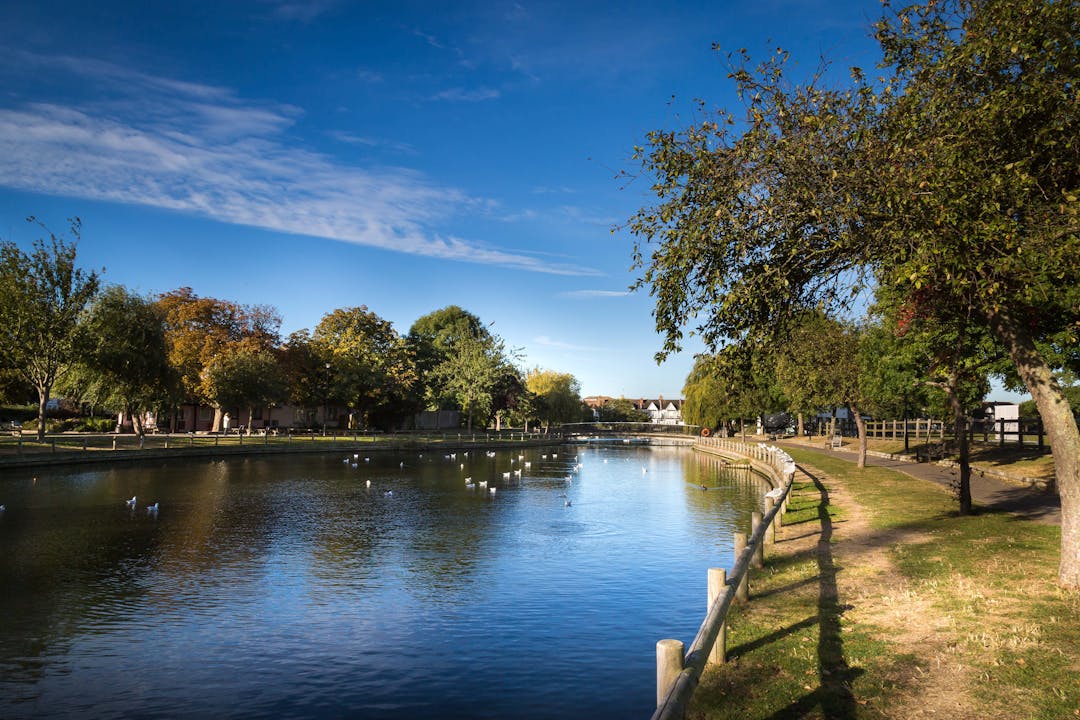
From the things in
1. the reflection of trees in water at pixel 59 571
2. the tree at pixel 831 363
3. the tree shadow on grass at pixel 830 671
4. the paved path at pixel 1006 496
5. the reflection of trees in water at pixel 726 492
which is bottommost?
the reflection of trees in water at pixel 59 571

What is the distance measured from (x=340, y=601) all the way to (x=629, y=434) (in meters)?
104

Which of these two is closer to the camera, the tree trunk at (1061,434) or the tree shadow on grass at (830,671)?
the tree shadow on grass at (830,671)

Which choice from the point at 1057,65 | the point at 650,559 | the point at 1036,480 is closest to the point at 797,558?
the point at 650,559

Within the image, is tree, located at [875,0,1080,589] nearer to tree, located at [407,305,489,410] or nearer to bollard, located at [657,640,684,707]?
bollard, located at [657,640,684,707]

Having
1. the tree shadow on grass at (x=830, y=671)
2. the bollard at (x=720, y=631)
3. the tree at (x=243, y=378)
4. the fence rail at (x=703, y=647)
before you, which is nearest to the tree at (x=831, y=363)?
the fence rail at (x=703, y=647)

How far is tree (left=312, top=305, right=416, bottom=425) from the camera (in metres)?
71.5

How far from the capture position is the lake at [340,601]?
34.2ft

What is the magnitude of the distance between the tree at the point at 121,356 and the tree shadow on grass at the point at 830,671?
46356 mm

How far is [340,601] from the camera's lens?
15.2 meters

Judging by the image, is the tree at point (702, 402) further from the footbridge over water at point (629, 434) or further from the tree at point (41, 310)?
the tree at point (41, 310)

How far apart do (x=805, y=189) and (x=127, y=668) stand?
514 inches

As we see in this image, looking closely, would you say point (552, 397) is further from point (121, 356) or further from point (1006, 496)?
point (1006, 496)

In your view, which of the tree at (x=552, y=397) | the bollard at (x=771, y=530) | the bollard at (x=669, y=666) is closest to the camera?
the bollard at (x=669, y=666)

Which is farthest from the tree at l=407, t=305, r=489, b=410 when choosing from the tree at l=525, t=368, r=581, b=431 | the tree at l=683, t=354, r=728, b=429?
the tree at l=683, t=354, r=728, b=429
